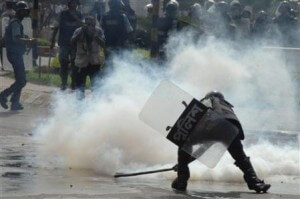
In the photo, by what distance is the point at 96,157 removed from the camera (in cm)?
1051

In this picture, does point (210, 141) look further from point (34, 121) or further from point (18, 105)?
point (18, 105)

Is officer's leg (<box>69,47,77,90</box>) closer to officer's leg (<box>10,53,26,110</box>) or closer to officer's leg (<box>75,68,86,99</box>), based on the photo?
officer's leg (<box>75,68,86,99</box>)

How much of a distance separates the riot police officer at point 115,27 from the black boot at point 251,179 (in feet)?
25.8

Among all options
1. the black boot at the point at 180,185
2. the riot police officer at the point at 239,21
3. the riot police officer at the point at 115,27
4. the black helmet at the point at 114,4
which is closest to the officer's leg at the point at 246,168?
the black boot at the point at 180,185

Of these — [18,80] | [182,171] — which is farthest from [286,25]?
[182,171]

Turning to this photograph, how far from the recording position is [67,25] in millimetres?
18188

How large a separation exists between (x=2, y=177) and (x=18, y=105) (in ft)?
24.5

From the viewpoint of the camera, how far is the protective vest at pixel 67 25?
18.1 m

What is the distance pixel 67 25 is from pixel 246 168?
30.6 ft

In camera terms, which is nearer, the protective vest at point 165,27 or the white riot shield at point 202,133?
the white riot shield at point 202,133

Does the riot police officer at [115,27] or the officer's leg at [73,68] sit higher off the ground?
the riot police officer at [115,27]

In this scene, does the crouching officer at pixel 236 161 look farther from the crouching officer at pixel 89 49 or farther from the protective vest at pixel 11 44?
the protective vest at pixel 11 44

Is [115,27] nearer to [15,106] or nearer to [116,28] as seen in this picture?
[116,28]

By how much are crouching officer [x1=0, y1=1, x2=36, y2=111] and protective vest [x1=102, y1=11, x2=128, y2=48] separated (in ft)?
4.45
